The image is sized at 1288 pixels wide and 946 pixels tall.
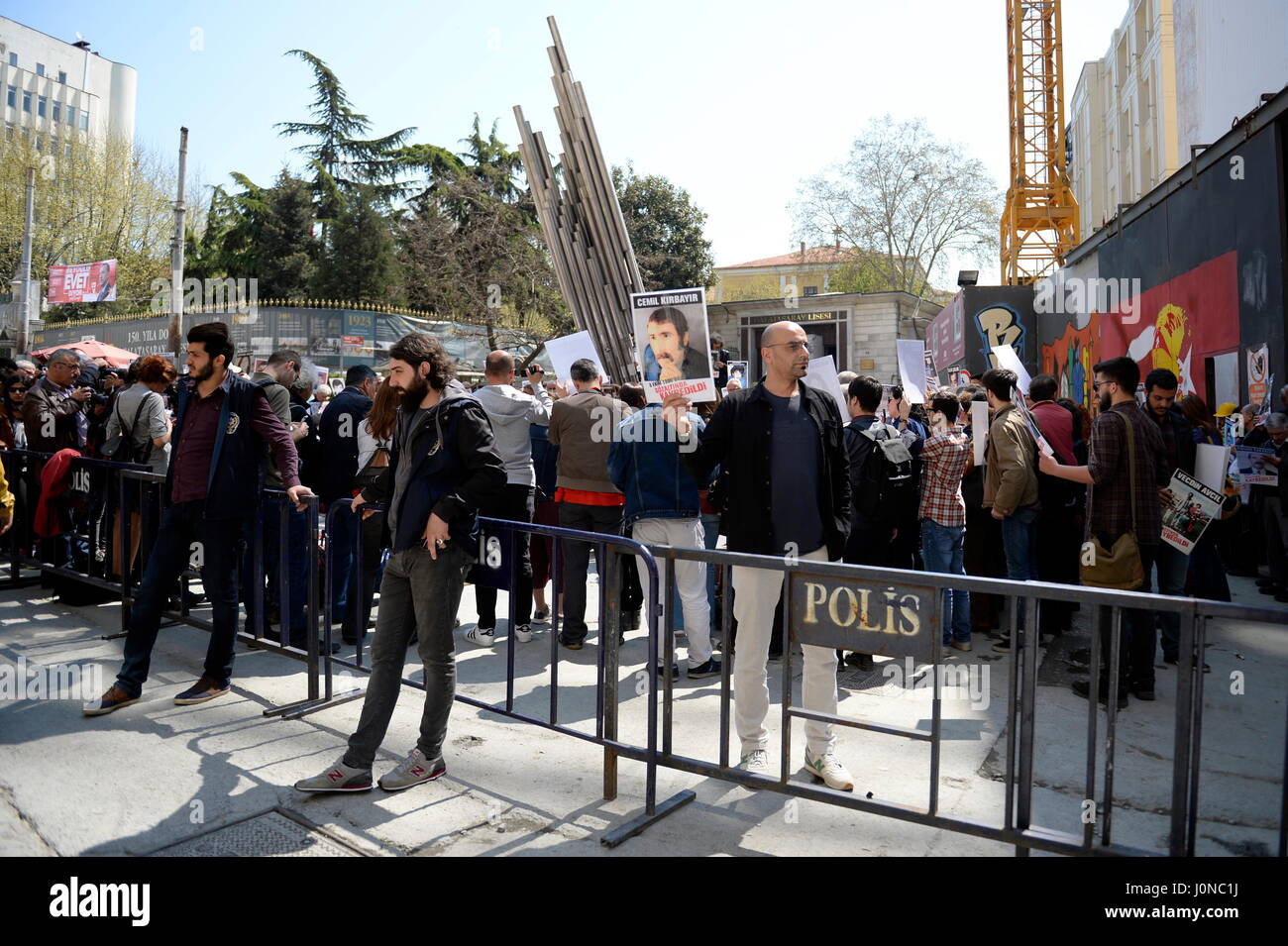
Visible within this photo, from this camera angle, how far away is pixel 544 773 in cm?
431

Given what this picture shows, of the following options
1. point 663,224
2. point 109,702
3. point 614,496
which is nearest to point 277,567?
point 109,702

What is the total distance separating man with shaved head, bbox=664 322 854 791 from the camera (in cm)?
414

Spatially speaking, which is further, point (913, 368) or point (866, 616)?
point (913, 368)

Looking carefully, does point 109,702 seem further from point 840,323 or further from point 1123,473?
point 840,323

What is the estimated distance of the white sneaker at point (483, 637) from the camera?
257 inches

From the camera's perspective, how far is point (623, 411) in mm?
6762

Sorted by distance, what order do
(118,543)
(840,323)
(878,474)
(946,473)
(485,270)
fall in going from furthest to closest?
(840,323) → (485,270) → (118,543) → (946,473) → (878,474)

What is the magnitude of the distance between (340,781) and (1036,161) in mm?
47352

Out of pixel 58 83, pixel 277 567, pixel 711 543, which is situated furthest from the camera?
pixel 58 83

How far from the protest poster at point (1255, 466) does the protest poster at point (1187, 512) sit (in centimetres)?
349

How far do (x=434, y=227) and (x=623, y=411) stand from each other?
26.3 m
